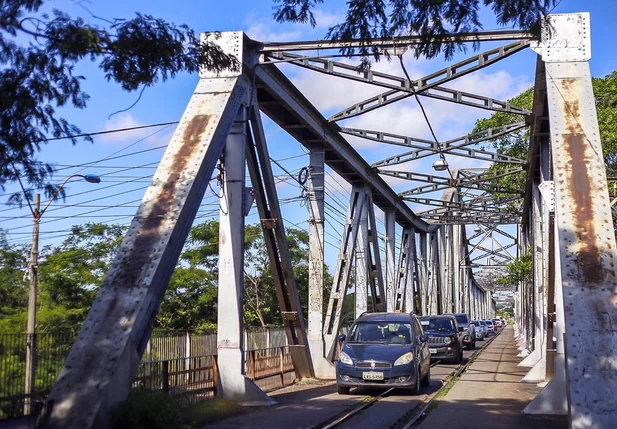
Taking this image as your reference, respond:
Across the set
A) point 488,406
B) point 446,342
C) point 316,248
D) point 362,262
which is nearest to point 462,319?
point 446,342

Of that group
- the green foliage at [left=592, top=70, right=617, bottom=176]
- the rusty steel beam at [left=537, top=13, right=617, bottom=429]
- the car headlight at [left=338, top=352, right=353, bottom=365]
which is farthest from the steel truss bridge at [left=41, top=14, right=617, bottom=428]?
the green foliage at [left=592, top=70, right=617, bottom=176]

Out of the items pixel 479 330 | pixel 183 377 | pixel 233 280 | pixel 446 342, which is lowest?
pixel 479 330

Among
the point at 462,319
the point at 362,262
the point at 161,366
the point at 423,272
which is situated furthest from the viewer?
the point at 423,272

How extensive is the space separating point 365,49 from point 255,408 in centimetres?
686

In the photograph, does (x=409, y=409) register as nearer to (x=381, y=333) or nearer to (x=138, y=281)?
(x=381, y=333)

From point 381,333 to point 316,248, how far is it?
15.9 feet

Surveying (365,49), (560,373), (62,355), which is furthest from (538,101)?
(62,355)

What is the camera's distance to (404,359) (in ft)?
→ 51.2

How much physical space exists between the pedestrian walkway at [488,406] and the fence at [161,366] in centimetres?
425

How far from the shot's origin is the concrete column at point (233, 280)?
1341 cm

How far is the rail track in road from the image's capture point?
11148 millimetres

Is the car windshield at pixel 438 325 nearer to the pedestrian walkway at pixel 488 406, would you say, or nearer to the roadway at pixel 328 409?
the pedestrian walkway at pixel 488 406

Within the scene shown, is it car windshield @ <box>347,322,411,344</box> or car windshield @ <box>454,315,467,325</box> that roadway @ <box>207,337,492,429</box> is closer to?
car windshield @ <box>347,322,411,344</box>

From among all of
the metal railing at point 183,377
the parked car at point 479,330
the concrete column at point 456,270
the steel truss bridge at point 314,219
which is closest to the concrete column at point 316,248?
the steel truss bridge at point 314,219
